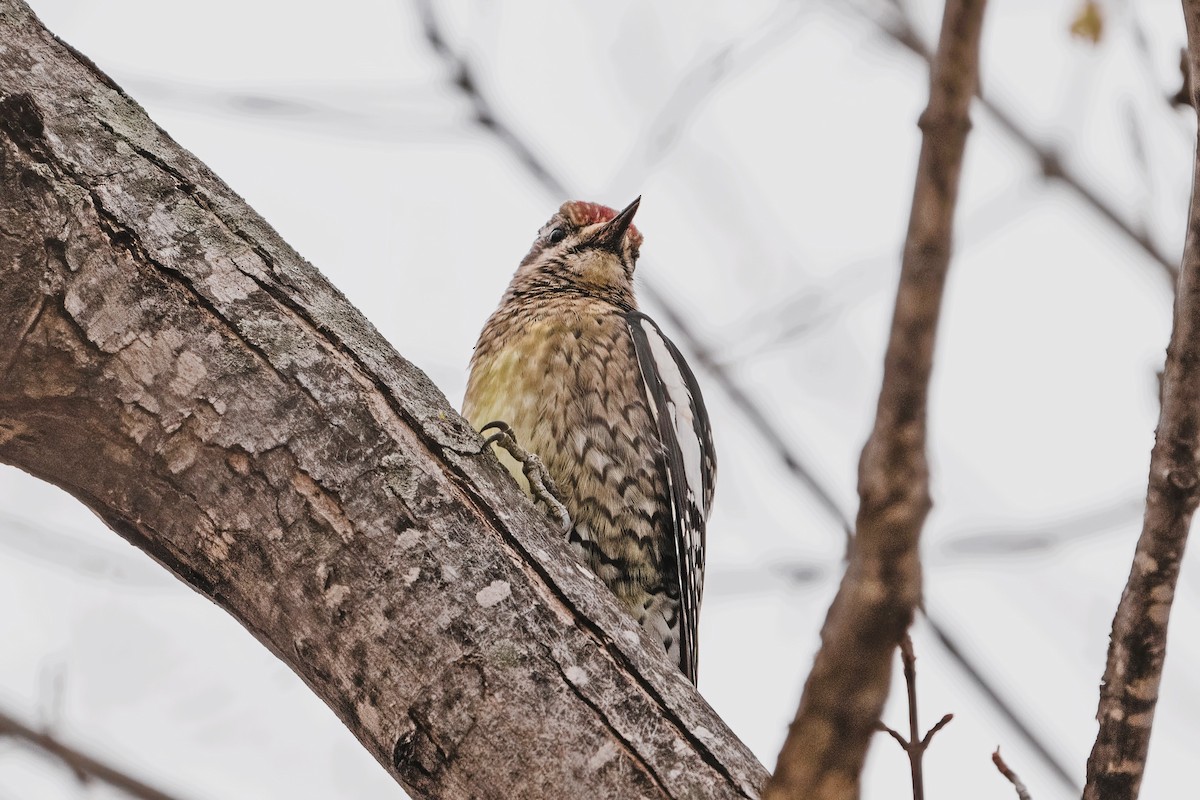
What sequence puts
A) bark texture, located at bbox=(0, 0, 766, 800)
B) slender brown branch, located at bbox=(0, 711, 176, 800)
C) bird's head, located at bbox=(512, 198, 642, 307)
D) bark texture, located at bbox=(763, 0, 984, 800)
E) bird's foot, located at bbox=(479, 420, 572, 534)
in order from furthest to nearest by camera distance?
bird's head, located at bbox=(512, 198, 642, 307) → bird's foot, located at bbox=(479, 420, 572, 534) → slender brown branch, located at bbox=(0, 711, 176, 800) → bark texture, located at bbox=(0, 0, 766, 800) → bark texture, located at bbox=(763, 0, 984, 800)

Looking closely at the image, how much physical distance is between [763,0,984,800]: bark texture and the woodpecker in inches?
90.9

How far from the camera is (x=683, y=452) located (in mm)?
4453

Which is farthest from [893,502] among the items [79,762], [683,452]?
[683,452]

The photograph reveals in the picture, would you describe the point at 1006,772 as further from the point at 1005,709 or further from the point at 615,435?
the point at 615,435

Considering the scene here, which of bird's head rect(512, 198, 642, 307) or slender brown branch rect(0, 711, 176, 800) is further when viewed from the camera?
bird's head rect(512, 198, 642, 307)

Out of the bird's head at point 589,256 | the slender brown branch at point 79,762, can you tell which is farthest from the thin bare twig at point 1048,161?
the slender brown branch at point 79,762

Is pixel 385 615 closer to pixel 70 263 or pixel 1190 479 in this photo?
pixel 70 263

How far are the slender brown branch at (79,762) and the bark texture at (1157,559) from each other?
1.70 m

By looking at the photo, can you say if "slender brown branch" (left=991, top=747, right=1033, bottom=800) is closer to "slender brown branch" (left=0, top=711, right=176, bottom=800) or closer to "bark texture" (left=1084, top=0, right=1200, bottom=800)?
"bark texture" (left=1084, top=0, right=1200, bottom=800)

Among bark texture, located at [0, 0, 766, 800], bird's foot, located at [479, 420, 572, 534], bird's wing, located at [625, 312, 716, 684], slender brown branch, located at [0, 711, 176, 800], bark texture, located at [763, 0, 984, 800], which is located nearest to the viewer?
bark texture, located at [763, 0, 984, 800]

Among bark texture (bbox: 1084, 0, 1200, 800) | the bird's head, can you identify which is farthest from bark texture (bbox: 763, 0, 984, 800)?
the bird's head

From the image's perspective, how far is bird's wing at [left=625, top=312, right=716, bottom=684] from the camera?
13.5 feet

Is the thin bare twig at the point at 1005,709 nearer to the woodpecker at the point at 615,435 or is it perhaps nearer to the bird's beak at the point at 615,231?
the woodpecker at the point at 615,435

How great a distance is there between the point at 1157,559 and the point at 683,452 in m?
2.82
